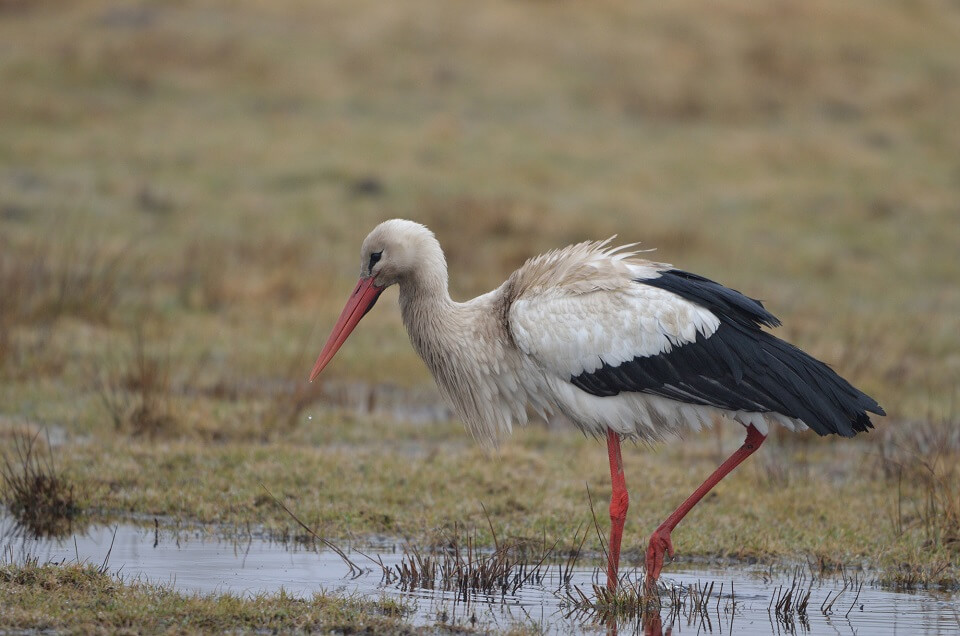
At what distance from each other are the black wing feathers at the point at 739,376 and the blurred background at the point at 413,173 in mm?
3319

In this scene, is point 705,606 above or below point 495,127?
below

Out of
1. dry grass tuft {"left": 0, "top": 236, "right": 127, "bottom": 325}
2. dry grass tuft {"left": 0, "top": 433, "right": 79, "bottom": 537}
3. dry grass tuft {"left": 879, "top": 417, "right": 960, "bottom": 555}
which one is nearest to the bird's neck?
dry grass tuft {"left": 0, "top": 433, "right": 79, "bottom": 537}

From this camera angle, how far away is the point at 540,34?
24969 millimetres

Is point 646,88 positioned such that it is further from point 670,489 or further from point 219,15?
point 670,489

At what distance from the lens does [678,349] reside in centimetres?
592

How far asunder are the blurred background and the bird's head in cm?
227

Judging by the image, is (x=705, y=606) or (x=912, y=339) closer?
(x=705, y=606)

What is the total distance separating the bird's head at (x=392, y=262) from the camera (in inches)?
252

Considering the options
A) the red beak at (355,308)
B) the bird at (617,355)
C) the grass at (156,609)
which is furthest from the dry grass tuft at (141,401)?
the grass at (156,609)

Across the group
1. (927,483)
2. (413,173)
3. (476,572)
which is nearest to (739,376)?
(476,572)

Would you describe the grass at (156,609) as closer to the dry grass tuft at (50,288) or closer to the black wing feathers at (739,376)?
the black wing feathers at (739,376)

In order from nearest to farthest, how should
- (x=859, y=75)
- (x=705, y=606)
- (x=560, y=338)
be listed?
1. (x=705, y=606)
2. (x=560, y=338)
3. (x=859, y=75)

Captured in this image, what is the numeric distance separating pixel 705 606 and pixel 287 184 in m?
12.3

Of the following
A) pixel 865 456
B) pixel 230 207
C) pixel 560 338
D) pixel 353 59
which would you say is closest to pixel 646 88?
pixel 353 59
